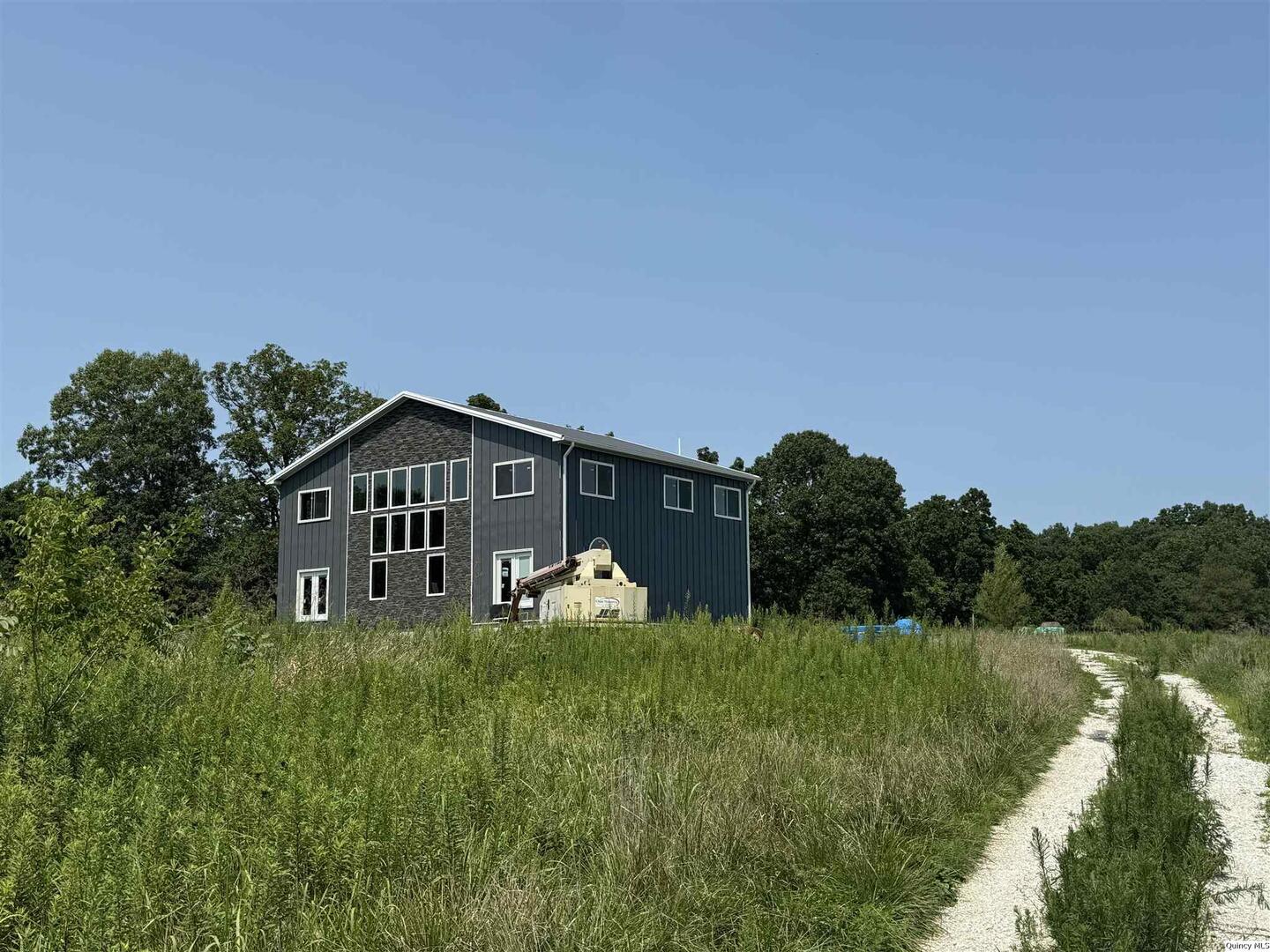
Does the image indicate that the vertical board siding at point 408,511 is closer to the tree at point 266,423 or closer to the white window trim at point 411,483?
the white window trim at point 411,483

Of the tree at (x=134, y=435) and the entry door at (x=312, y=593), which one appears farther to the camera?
the tree at (x=134, y=435)

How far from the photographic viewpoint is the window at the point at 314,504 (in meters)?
35.3

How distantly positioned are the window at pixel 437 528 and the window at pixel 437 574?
0.33 meters

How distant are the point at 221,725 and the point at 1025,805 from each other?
6.64 metres

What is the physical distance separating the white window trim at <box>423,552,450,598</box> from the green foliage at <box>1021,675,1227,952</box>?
79.1 ft

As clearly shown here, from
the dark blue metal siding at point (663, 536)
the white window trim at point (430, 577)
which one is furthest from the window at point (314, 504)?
the dark blue metal siding at point (663, 536)

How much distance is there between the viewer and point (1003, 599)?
140 ft

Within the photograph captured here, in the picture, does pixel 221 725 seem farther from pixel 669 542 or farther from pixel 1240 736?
pixel 669 542

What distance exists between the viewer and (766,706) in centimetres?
969

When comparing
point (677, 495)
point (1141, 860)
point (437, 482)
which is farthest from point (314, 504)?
point (1141, 860)

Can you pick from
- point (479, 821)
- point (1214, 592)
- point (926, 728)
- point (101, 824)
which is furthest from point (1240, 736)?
point (1214, 592)

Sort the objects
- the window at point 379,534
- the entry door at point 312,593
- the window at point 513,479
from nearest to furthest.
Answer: the window at point 513,479
the window at point 379,534
the entry door at point 312,593

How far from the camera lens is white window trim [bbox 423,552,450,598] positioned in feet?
103

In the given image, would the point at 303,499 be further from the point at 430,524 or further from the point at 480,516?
the point at 480,516
